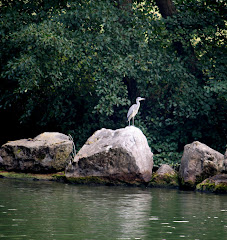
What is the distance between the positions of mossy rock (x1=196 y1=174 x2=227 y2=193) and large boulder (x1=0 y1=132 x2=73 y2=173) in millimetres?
4737

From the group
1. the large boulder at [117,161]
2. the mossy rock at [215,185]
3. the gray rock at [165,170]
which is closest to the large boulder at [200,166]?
the mossy rock at [215,185]

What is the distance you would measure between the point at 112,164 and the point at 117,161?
19cm

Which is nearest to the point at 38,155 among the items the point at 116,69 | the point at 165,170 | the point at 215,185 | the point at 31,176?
the point at 31,176

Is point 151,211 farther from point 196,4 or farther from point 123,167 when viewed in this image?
point 196,4

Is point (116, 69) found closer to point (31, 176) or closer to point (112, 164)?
point (112, 164)

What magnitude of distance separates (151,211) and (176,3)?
420 inches

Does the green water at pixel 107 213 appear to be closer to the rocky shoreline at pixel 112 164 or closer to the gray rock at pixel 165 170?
the rocky shoreline at pixel 112 164

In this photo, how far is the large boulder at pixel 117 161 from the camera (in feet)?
50.0

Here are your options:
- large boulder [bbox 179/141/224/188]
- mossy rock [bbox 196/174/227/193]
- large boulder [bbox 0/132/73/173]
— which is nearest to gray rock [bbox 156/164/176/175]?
large boulder [bbox 179/141/224/188]

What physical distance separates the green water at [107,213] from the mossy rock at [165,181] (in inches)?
43.3

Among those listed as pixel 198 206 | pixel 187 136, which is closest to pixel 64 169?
pixel 187 136

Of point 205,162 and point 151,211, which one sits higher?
point 205,162

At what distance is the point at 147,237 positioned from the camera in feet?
24.3

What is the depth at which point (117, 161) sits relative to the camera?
15.3 metres
